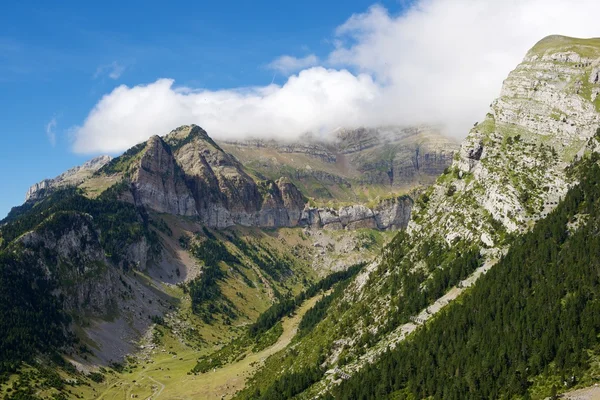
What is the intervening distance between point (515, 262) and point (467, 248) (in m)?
28.1

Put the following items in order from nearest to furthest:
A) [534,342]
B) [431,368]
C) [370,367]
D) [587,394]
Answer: [587,394] < [534,342] < [431,368] < [370,367]

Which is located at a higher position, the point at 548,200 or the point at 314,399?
the point at 548,200

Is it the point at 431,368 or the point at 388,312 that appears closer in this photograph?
the point at 431,368

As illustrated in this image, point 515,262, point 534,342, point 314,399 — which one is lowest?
point 314,399

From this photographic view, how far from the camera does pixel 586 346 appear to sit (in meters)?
112

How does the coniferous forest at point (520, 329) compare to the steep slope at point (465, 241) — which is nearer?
the coniferous forest at point (520, 329)

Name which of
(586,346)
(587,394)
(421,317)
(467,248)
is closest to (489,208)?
(467,248)

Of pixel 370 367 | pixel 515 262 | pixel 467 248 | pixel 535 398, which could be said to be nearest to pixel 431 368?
pixel 370 367

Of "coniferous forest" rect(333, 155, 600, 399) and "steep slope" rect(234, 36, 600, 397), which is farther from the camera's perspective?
"steep slope" rect(234, 36, 600, 397)

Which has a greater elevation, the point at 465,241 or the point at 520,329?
the point at 465,241

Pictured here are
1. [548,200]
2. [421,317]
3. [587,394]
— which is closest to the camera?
[587,394]

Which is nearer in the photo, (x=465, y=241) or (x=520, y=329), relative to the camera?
(x=520, y=329)

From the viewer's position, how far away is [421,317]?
163625 millimetres

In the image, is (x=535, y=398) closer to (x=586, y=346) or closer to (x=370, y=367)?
(x=586, y=346)
